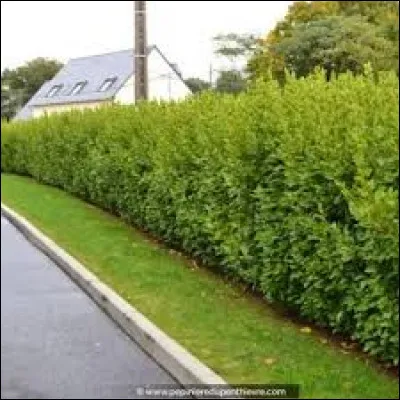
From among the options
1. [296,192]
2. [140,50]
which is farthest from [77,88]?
[296,192]

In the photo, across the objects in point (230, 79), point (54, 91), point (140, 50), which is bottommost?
point (230, 79)

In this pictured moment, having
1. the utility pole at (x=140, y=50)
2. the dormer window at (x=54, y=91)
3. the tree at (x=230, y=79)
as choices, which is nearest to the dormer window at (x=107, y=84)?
the dormer window at (x=54, y=91)

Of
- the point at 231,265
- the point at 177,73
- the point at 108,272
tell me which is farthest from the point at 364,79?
the point at 177,73

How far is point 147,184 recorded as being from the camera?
1148cm

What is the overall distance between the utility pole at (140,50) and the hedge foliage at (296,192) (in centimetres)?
493

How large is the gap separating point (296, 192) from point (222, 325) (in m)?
1.23

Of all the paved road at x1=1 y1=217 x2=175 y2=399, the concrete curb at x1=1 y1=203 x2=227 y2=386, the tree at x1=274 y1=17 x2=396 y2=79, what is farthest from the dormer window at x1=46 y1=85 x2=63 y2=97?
the paved road at x1=1 y1=217 x2=175 y2=399

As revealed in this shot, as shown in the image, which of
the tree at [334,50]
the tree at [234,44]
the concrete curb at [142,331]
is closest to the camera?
the concrete curb at [142,331]

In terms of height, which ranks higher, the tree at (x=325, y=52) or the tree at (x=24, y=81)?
the tree at (x=24, y=81)

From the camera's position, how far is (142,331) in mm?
6637

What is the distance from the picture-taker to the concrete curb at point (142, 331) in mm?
5480

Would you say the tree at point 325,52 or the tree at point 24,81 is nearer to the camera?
the tree at point 325,52

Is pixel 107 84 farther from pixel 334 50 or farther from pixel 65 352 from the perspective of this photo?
pixel 65 352

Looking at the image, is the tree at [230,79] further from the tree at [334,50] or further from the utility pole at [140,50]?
the utility pole at [140,50]
